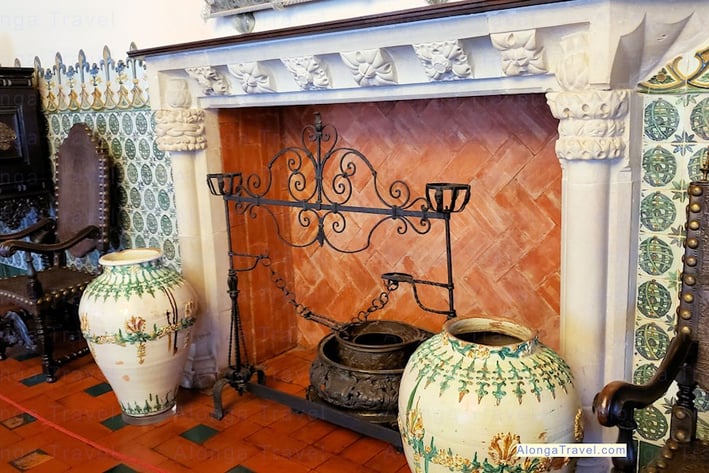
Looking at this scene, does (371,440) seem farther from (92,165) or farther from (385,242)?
(92,165)

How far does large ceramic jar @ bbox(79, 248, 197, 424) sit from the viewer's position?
2.35 metres

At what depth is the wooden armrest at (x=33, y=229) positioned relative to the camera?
3.10 m

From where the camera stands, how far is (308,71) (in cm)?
212

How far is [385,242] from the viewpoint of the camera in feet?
8.87

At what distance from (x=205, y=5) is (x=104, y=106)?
95 cm

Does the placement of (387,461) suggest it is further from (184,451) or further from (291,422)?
(184,451)

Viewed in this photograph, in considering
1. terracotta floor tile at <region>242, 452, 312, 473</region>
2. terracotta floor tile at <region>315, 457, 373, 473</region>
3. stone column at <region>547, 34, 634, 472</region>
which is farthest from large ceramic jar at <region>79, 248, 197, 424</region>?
stone column at <region>547, 34, 634, 472</region>

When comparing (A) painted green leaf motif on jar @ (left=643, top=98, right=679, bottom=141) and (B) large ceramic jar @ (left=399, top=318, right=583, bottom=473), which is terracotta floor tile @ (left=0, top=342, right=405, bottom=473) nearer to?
(B) large ceramic jar @ (left=399, top=318, right=583, bottom=473)

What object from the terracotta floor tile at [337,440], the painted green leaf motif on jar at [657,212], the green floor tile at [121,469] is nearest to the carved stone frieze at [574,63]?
the painted green leaf motif on jar at [657,212]

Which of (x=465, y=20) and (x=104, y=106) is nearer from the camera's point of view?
(x=465, y=20)

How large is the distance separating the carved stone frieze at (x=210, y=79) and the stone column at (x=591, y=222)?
1.29m

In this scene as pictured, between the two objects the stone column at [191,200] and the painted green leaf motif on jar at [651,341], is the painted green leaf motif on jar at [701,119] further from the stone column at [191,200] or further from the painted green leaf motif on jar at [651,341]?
the stone column at [191,200]

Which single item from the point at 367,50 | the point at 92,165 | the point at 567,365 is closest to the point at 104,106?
the point at 92,165

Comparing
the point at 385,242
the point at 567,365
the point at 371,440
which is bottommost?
the point at 371,440
